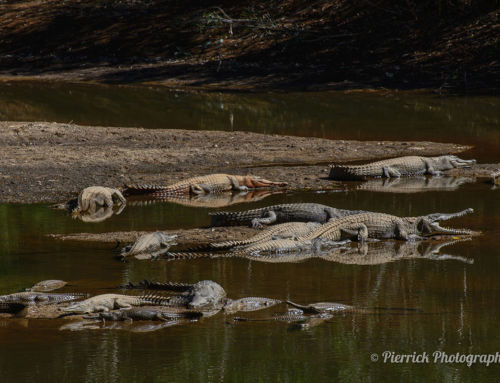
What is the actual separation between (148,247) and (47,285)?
1.40 metres

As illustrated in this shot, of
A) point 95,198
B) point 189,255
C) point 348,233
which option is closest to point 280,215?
point 348,233

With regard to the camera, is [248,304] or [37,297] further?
[37,297]

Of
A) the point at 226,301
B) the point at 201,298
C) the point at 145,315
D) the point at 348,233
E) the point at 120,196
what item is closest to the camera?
the point at 145,315

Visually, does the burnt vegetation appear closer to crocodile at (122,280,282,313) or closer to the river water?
the river water

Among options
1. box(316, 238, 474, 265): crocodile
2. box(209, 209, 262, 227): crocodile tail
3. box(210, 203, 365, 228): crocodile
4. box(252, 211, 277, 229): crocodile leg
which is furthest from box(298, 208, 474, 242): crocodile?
box(209, 209, 262, 227): crocodile tail

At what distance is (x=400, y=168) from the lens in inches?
543

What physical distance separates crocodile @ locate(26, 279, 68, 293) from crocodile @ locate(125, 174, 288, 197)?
15.1 feet

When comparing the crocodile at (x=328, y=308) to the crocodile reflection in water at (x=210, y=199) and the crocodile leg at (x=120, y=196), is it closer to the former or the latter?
the crocodile reflection in water at (x=210, y=199)

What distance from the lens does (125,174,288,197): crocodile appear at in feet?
40.5

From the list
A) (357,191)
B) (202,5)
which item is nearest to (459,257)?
(357,191)

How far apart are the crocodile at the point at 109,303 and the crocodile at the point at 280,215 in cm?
320

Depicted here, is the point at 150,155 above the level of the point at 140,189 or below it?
above

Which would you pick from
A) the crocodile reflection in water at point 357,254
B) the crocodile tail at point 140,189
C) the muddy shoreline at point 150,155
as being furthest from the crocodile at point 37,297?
the crocodile tail at point 140,189

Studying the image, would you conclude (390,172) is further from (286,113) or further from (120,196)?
(286,113)
